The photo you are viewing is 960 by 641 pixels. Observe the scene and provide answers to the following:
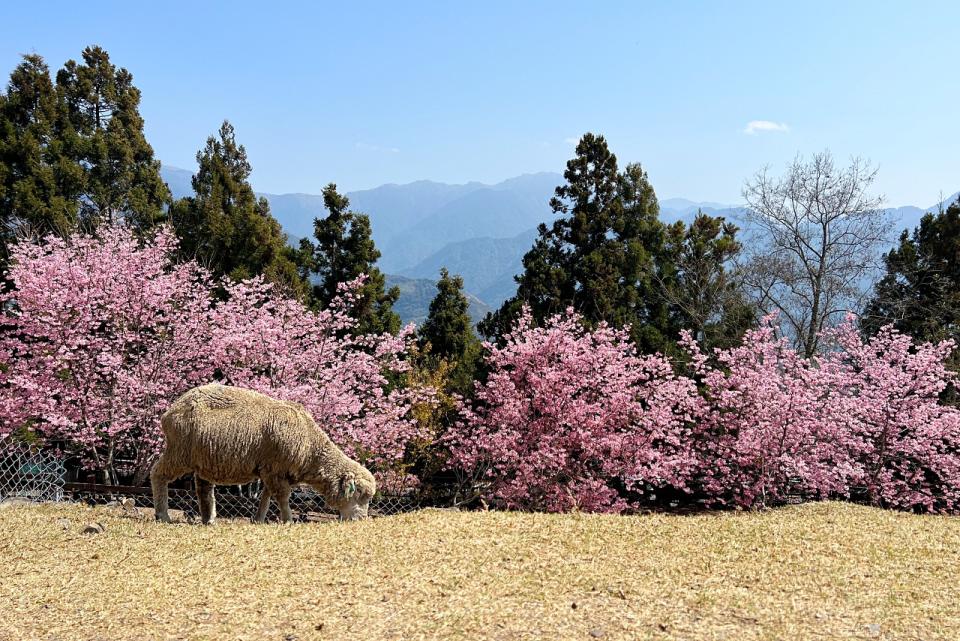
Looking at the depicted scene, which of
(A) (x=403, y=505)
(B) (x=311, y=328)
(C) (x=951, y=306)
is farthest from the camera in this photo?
(C) (x=951, y=306)

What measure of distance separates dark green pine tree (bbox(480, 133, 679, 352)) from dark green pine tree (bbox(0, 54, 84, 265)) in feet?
48.5

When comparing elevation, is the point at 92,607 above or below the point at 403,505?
above

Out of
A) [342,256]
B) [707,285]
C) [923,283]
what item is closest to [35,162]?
[342,256]

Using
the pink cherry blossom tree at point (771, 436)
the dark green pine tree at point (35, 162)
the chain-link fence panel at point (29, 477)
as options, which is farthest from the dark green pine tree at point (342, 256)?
the pink cherry blossom tree at point (771, 436)

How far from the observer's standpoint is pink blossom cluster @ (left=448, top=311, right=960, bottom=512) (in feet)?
46.2

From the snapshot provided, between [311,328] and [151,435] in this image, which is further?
[311,328]

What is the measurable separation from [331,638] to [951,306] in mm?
22903

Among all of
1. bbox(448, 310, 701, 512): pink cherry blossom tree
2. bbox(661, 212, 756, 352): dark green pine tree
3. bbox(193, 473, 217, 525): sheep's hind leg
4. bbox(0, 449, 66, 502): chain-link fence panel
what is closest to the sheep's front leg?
bbox(193, 473, 217, 525): sheep's hind leg

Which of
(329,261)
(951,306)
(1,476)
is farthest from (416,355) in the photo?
(951,306)

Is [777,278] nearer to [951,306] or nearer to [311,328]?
[951,306]

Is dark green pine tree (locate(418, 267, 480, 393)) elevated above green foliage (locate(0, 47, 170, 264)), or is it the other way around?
green foliage (locate(0, 47, 170, 264))

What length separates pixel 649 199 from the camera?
25328 mm

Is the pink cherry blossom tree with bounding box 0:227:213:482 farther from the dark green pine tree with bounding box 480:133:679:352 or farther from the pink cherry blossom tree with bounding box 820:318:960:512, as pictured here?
the pink cherry blossom tree with bounding box 820:318:960:512

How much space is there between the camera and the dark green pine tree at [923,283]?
2086 cm
